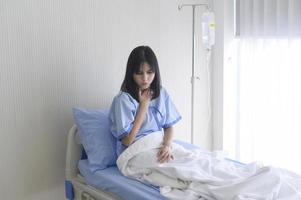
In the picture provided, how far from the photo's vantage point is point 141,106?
2266 millimetres

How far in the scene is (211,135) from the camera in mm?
3645

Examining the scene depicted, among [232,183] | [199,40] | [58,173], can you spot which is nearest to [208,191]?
[232,183]

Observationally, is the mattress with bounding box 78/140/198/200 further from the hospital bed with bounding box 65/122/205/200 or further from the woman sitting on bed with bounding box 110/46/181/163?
the woman sitting on bed with bounding box 110/46/181/163

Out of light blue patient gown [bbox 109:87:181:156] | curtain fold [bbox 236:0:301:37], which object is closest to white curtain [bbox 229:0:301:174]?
curtain fold [bbox 236:0:301:37]

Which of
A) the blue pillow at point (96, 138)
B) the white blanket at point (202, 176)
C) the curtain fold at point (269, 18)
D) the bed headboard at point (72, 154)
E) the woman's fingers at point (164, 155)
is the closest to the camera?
the white blanket at point (202, 176)

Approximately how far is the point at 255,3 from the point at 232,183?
1.90 meters

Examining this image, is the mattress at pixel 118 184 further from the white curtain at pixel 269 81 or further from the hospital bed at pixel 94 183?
the white curtain at pixel 269 81

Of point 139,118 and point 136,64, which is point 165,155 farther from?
point 136,64

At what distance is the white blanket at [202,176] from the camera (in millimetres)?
1680

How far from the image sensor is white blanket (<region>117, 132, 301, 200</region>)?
1.68m

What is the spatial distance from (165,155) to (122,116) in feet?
1.10

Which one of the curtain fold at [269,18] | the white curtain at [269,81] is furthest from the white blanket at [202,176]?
the curtain fold at [269,18]

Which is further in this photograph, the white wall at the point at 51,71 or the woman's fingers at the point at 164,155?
the white wall at the point at 51,71

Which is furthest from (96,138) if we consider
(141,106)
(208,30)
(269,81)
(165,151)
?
(269,81)
